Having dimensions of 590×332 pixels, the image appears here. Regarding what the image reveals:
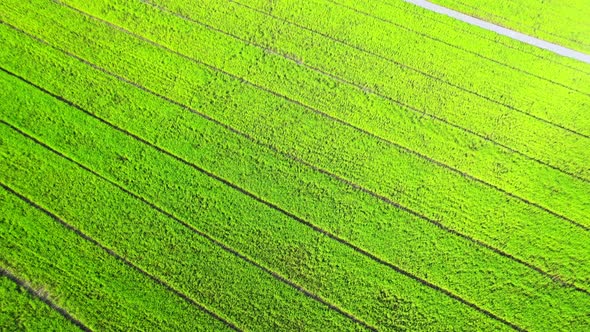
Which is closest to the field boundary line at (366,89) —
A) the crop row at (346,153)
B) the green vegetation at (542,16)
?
the crop row at (346,153)

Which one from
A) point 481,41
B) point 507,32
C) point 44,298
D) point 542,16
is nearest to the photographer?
point 44,298

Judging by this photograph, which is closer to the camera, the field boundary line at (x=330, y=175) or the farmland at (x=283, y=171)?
the farmland at (x=283, y=171)

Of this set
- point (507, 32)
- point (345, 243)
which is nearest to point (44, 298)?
point (345, 243)

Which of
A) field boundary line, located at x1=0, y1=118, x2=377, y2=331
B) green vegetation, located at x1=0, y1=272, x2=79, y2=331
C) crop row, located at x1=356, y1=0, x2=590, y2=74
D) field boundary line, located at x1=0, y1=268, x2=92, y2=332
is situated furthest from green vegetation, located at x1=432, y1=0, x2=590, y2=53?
green vegetation, located at x1=0, y1=272, x2=79, y2=331

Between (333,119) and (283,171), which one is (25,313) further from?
(333,119)

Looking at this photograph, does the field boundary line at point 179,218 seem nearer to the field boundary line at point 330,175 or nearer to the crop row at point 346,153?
the field boundary line at point 330,175

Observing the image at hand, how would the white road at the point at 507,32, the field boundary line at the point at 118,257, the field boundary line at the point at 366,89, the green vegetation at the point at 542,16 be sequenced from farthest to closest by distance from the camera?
the green vegetation at the point at 542,16 < the white road at the point at 507,32 < the field boundary line at the point at 366,89 < the field boundary line at the point at 118,257
